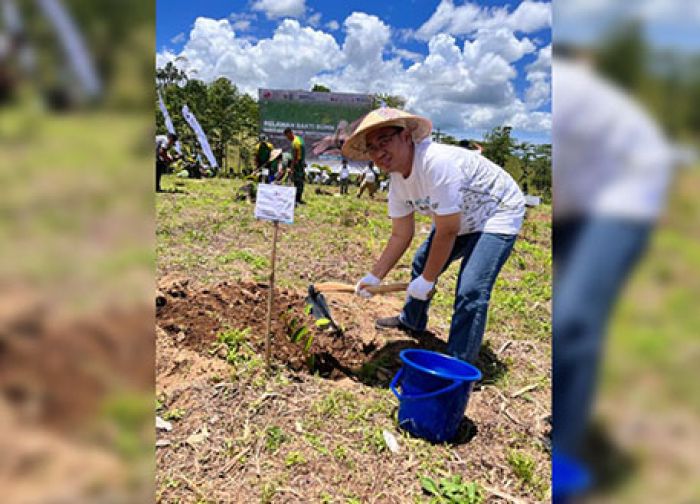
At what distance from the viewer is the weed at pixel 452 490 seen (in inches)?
81.1

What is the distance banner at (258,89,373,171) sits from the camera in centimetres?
2358

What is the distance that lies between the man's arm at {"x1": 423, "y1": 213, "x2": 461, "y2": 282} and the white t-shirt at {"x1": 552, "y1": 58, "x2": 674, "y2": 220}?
2.32 m

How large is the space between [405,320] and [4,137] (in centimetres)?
337

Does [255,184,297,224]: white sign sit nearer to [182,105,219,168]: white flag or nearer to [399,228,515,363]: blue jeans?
[399,228,515,363]: blue jeans

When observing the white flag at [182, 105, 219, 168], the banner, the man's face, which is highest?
the banner

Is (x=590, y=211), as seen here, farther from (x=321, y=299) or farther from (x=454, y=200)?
(x=321, y=299)

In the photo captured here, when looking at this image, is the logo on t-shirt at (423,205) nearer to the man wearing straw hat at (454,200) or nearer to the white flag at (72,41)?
the man wearing straw hat at (454,200)

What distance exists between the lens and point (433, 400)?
2.35 metres

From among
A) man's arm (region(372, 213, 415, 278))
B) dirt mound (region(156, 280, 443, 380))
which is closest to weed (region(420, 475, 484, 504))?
dirt mound (region(156, 280, 443, 380))

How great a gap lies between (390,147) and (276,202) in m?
0.73

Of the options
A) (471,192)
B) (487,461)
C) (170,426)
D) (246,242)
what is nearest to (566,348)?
(487,461)

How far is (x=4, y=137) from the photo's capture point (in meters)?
Result: 0.36

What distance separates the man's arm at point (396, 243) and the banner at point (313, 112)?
67.8ft

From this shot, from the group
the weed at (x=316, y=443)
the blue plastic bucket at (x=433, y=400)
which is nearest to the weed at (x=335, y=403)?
the weed at (x=316, y=443)
